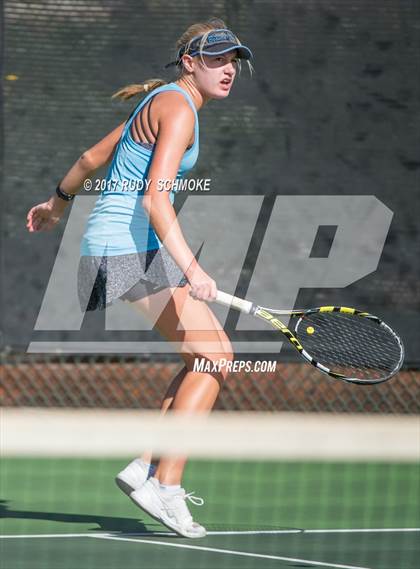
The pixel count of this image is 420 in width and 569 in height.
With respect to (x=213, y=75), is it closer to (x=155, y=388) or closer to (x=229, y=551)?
(x=229, y=551)

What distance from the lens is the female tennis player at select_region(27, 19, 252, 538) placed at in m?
4.59

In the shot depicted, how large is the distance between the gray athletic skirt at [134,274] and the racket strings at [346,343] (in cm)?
56

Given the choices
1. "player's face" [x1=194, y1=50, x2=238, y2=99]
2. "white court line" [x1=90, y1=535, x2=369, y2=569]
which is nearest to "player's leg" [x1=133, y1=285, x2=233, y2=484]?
"white court line" [x1=90, y1=535, x2=369, y2=569]

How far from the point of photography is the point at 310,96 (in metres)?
7.15

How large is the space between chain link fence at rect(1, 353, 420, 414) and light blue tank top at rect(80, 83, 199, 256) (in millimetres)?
2399

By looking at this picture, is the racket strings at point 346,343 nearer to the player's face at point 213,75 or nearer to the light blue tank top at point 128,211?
the light blue tank top at point 128,211

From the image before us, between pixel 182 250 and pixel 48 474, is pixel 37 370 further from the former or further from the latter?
pixel 182 250

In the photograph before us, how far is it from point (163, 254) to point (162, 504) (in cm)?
78

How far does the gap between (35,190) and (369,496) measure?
7.63 ft

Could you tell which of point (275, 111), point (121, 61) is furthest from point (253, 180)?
point (121, 61)

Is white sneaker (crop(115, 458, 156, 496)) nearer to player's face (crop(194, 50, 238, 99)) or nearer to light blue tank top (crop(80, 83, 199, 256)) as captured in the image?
light blue tank top (crop(80, 83, 199, 256))

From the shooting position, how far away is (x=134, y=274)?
4.68 metres

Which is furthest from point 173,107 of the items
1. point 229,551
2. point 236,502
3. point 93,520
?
point 236,502

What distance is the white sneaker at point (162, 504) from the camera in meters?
4.58
